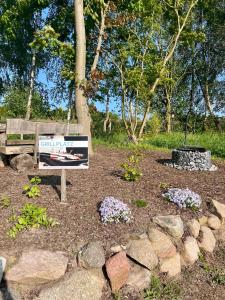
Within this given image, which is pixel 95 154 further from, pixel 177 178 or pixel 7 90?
pixel 7 90

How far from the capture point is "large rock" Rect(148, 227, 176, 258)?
5508 millimetres

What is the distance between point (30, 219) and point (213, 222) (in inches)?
121

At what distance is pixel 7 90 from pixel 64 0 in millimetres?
7732

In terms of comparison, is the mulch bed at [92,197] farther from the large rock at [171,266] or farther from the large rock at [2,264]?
the large rock at [171,266]

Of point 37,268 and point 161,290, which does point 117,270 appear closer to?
point 161,290

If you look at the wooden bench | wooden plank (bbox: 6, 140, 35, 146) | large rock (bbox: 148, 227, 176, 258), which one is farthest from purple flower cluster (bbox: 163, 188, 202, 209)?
wooden plank (bbox: 6, 140, 35, 146)

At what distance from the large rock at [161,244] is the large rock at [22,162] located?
338 cm

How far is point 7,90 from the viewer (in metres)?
23.9

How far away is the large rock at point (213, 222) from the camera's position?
651 cm

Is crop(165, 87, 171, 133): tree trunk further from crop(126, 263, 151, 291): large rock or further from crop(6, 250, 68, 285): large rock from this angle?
crop(6, 250, 68, 285): large rock

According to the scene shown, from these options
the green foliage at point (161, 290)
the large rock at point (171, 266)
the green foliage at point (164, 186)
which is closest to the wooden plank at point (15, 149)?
the green foliage at point (164, 186)

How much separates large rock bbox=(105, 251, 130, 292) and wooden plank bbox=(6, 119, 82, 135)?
13.6ft

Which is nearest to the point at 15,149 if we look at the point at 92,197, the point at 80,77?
the point at 92,197

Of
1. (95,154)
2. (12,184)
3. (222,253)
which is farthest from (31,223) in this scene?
(95,154)
